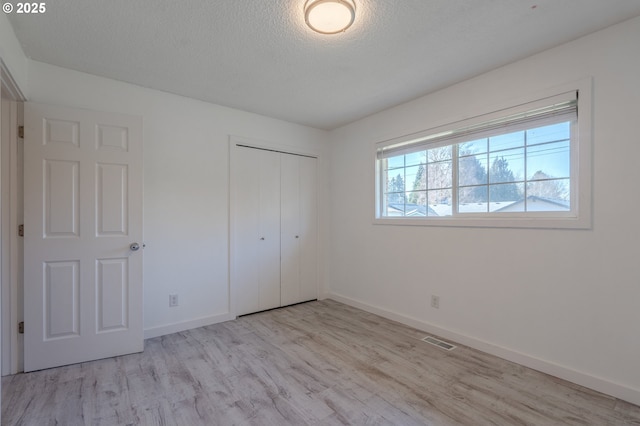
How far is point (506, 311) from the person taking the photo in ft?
7.95

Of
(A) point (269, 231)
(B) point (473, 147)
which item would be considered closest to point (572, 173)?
(B) point (473, 147)

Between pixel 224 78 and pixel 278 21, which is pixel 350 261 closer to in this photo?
pixel 224 78

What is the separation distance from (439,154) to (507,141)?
63cm

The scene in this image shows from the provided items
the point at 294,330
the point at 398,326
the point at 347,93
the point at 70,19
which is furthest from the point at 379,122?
the point at 70,19

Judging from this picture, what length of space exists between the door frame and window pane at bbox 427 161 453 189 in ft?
11.6

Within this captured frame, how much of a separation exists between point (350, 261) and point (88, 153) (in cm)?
299

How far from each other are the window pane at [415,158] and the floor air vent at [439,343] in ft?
5.89

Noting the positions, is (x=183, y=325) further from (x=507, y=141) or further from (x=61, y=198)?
(x=507, y=141)

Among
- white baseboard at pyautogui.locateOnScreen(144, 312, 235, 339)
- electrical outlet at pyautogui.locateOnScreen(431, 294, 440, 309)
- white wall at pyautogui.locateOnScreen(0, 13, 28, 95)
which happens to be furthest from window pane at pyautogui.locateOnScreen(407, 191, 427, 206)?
white wall at pyautogui.locateOnScreen(0, 13, 28, 95)

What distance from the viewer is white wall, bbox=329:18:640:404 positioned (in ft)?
6.19

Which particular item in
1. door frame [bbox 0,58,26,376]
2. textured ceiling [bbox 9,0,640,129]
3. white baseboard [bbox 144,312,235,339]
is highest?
textured ceiling [bbox 9,0,640,129]

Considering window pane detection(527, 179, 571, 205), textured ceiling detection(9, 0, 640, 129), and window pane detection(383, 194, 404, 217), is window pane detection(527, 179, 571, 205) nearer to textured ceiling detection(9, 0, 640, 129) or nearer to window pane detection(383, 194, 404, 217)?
textured ceiling detection(9, 0, 640, 129)

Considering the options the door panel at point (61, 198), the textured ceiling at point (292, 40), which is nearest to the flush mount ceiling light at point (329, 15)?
the textured ceiling at point (292, 40)

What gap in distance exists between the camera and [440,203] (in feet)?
9.84
